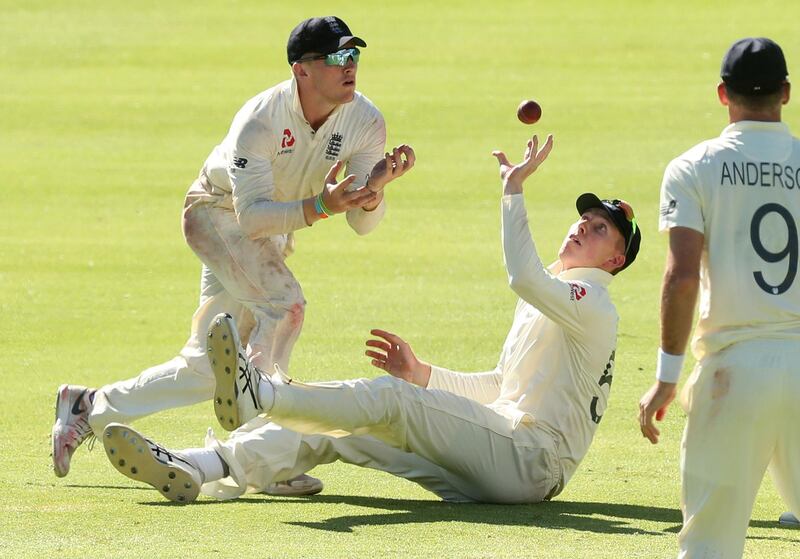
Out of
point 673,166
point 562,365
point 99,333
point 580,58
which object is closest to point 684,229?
point 673,166

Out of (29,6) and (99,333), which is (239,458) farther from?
(29,6)

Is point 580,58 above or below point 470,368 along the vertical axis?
above

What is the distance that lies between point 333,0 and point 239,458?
19.5 meters

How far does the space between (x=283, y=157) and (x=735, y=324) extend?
307 centimetres

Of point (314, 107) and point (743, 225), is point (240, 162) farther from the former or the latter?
point (743, 225)

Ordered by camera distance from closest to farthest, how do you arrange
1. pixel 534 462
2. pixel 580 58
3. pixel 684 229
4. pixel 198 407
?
pixel 684 229 → pixel 534 462 → pixel 198 407 → pixel 580 58

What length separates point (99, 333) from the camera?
1137 centimetres

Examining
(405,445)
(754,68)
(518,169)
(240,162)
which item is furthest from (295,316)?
(754,68)

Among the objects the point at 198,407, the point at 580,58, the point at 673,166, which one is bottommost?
the point at 198,407

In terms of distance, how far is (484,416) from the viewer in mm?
6750

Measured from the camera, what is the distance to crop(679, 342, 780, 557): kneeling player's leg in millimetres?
4914

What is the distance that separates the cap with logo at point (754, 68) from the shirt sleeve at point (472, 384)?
2.54 m

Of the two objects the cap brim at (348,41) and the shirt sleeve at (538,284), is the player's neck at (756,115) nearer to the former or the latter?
the shirt sleeve at (538,284)

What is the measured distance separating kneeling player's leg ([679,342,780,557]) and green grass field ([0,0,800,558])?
851 millimetres
